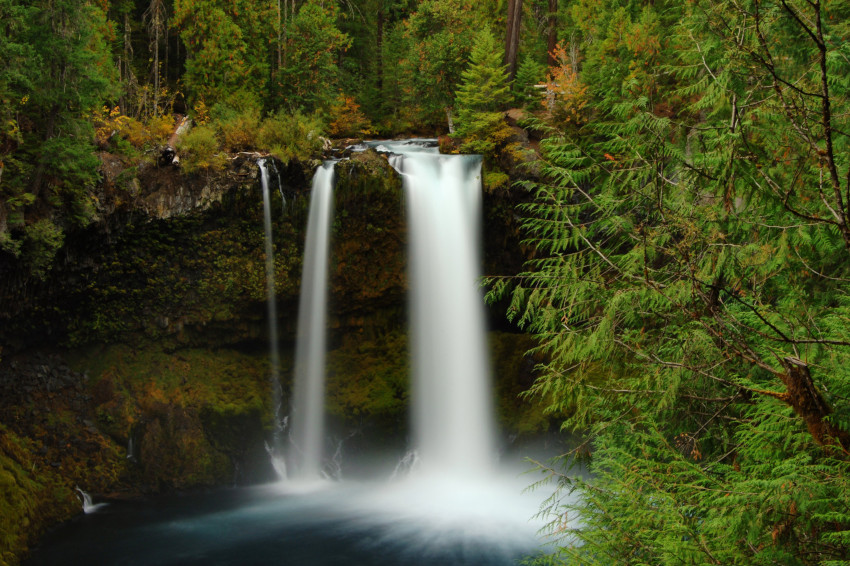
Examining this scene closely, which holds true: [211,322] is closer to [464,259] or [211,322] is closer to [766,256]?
[464,259]

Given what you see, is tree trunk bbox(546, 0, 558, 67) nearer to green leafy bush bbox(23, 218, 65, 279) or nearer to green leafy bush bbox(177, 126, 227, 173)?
green leafy bush bbox(177, 126, 227, 173)

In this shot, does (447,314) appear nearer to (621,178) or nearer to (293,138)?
(293,138)

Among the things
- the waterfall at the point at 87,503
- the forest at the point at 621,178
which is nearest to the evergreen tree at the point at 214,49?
the forest at the point at 621,178

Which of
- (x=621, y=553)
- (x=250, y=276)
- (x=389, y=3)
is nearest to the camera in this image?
(x=621, y=553)

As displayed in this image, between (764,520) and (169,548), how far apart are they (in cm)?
975

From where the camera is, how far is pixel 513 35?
17.5 m

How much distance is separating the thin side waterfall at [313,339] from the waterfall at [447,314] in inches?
→ 77.2

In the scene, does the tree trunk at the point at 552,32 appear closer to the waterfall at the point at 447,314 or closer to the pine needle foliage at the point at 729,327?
the waterfall at the point at 447,314

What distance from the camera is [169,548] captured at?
972 centimetres

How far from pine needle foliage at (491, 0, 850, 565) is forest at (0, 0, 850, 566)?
0.03 metres

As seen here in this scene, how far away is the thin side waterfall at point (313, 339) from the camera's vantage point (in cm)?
1340

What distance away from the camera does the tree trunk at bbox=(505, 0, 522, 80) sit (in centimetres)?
1720

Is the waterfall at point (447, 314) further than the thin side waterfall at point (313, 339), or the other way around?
the waterfall at point (447, 314)

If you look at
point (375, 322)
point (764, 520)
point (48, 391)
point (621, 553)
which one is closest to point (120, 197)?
point (48, 391)
